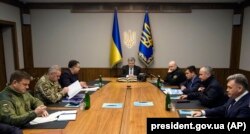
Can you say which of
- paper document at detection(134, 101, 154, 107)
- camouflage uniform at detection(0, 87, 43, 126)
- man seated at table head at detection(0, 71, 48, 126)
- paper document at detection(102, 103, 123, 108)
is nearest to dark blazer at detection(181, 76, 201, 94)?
paper document at detection(134, 101, 154, 107)

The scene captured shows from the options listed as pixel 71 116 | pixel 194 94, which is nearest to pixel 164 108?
pixel 194 94

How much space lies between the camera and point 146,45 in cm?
505

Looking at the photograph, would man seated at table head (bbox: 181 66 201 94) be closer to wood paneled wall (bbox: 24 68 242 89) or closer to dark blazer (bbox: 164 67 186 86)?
dark blazer (bbox: 164 67 186 86)

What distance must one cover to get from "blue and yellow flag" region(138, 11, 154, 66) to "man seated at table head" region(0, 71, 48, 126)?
340cm

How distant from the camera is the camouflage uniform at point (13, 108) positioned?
1.64m

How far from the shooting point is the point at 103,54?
17.4 feet

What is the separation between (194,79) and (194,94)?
0.53 m

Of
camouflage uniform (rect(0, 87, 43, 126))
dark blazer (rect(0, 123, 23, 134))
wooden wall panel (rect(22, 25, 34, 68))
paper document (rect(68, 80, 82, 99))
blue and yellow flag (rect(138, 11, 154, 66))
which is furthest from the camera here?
wooden wall panel (rect(22, 25, 34, 68))

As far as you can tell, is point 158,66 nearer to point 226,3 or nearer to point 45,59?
point 226,3

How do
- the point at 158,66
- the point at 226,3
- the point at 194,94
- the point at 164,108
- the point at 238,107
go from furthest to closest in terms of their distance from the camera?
the point at 158,66
the point at 226,3
the point at 194,94
the point at 164,108
the point at 238,107

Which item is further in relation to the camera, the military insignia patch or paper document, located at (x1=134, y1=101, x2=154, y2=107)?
paper document, located at (x1=134, y1=101, x2=154, y2=107)

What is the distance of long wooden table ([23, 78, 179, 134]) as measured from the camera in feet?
5.64

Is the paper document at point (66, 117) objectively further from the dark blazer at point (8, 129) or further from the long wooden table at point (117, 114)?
the dark blazer at point (8, 129)

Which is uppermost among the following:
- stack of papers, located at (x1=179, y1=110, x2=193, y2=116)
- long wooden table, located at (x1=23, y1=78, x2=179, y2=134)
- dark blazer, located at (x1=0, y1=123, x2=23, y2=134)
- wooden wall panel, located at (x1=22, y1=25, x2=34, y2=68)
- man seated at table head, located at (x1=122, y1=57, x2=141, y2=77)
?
wooden wall panel, located at (x1=22, y1=25, x2=34, y2=68)
